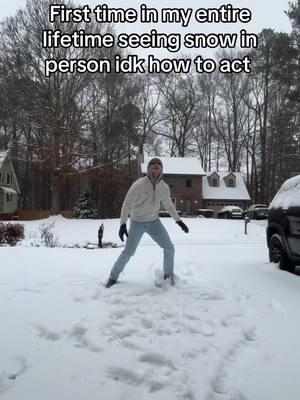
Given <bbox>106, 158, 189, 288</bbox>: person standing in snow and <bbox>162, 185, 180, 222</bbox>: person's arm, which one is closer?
<bbox>106, 158, 189, 288</bbox>: person standing in snow

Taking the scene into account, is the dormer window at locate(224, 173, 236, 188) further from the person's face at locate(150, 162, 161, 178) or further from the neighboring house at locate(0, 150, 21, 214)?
the person's face at locate(150, 162, 161, 178)

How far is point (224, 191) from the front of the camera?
2096 inches

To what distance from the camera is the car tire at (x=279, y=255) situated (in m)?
7.82

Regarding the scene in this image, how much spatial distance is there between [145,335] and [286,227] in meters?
4.20

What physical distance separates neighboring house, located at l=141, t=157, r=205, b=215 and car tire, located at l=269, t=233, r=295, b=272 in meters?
41.8

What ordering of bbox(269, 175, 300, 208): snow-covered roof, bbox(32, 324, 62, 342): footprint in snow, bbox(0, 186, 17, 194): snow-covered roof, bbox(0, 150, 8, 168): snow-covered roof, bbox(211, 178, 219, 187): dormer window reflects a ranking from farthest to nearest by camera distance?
bbox(211, 178, 219, 187): dormer window, bbox(0, 186, 17, 194): snow-covered roof, bbox(0, 150, 8, 168): snow-covered roof, bbox(269, 175, 300, 208): snow-covered roof, bbox(32, 324, 62, 342): footprint in snow

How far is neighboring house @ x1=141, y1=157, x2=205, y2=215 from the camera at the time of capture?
50656 millimetres

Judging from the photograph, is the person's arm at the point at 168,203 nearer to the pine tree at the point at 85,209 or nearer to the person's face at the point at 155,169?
the person's face at the point at 155,169

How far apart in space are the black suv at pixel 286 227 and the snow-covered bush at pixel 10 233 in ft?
30.4

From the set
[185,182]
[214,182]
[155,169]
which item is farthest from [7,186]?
[155,169]

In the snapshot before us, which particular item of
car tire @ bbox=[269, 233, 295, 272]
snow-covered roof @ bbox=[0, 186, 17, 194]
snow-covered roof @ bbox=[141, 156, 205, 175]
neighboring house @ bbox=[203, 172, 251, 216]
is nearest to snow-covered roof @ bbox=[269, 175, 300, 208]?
car tire @ bbox=[269, 233, 295, 272]

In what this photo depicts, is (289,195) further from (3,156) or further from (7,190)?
(7,190)

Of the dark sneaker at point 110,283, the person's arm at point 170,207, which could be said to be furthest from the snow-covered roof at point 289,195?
the dark sneaker at point 110,283

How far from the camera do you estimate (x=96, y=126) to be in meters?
41.8
